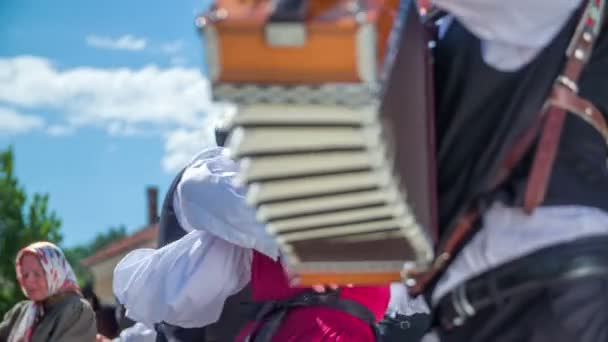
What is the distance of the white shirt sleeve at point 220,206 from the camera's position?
10.3 ft

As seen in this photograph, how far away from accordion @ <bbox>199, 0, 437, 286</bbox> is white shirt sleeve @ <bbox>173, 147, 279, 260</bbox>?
1167 mm

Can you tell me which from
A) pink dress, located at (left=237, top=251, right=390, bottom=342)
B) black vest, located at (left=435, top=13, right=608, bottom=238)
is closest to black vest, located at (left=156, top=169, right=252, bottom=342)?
pink dress, located at (left=237, top=251, right=390, bottom=342)

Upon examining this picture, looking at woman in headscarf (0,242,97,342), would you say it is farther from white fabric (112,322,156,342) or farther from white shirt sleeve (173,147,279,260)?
white shirt sleeve (173,147,279,260)

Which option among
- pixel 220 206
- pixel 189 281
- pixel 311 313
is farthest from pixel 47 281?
pixel 311 313

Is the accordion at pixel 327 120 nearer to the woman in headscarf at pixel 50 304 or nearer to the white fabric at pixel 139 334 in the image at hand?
the white fabric at pixel 139 334

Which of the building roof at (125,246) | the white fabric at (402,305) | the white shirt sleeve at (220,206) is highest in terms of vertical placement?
Result: the white shirt sleeve at (220,206)

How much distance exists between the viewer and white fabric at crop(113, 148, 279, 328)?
3.22 m

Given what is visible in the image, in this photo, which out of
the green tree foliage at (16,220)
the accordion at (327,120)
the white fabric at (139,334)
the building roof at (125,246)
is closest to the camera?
the accordion at (327,120)

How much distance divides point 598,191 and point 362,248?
440 millimetres

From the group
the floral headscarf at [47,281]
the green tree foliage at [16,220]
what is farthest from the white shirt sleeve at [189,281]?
the green tree foliage at [16,220]

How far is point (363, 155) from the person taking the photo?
1.74 meters

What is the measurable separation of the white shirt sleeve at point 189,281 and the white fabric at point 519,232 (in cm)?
150

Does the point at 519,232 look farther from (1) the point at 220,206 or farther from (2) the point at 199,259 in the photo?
(2) the point at 199,259

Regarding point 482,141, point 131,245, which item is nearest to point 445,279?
point 482,141
